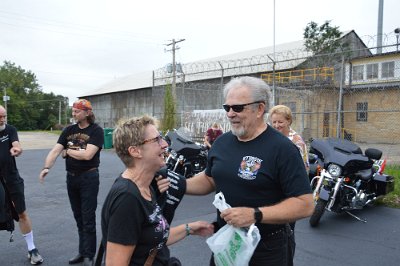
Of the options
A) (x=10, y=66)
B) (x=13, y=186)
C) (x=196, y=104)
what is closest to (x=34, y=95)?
(x=10, y=66)

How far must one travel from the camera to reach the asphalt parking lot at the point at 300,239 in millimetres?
4223

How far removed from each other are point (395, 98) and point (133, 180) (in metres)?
23.3

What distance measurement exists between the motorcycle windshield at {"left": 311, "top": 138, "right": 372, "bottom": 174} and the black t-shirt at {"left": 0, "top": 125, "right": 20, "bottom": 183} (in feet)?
14.4

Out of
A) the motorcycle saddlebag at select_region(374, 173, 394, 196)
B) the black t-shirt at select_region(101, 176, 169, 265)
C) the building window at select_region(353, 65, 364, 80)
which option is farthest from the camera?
the building window at select_region(353, 65, 364, 80)

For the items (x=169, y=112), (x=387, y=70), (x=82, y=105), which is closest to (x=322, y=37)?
(x=387, y=70)

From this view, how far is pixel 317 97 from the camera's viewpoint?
2253cm

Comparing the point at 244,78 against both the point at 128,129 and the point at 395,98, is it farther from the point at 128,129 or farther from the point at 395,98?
the point at 395,98

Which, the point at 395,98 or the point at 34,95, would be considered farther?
the point at 34,95

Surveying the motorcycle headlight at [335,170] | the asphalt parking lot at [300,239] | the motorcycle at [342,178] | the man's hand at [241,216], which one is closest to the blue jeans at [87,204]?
the asphalt parking lot at [300,239]

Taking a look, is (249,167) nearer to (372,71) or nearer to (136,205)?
(136,205)

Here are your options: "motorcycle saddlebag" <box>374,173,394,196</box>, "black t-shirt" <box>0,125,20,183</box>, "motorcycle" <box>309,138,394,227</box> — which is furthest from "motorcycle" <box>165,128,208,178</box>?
"black t-shirt" <box>0,125,20,183</box>

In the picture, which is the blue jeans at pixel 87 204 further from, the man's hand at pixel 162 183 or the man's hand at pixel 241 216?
the man's hand at pixel 241 216

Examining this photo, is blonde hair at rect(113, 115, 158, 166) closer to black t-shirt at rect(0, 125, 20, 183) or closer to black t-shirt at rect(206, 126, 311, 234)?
black t-shirt at rect(206, 126, 311, 234)

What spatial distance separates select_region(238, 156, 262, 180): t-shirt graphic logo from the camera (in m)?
2.06
